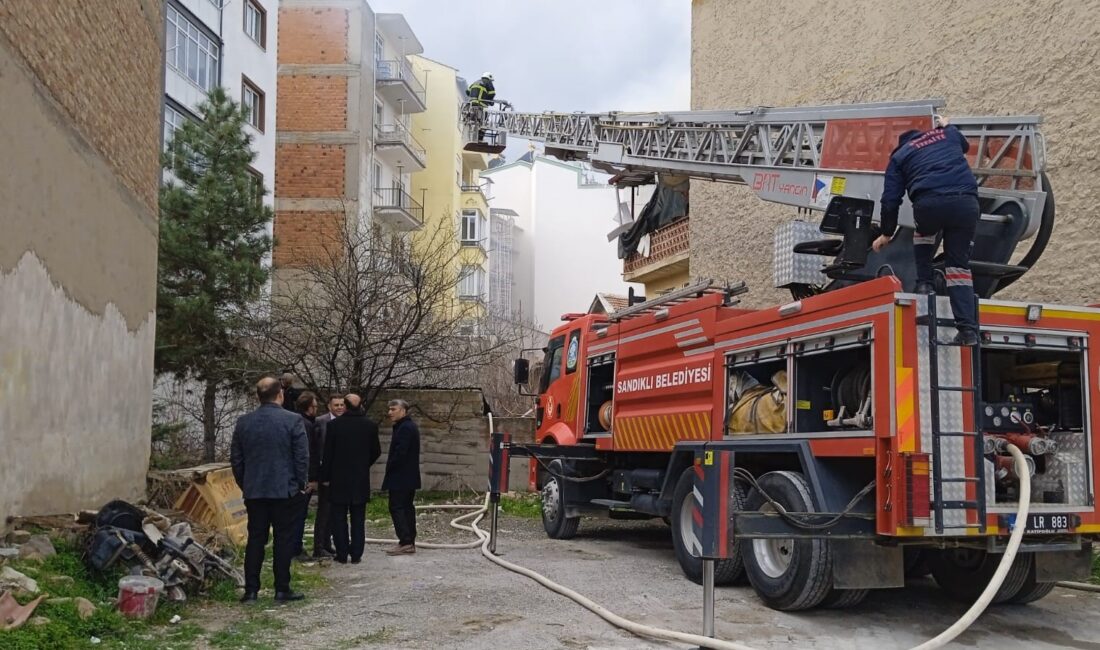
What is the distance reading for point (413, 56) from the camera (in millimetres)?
44125

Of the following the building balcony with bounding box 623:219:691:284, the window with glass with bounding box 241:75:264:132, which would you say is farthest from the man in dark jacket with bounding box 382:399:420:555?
the window with glass with bounding box 241:75:264:132

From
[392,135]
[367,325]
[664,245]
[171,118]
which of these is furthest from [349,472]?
[392,135]

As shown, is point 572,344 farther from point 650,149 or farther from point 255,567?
point 255,567

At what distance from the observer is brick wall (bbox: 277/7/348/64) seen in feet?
112

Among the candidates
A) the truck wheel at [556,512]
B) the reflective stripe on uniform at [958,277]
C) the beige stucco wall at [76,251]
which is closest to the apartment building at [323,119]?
the beige stucco wall at [76,251]

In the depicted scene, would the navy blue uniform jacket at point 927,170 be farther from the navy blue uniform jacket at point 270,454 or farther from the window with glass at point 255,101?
the window with glass at point 255,101

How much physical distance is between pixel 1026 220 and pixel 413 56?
129 ft

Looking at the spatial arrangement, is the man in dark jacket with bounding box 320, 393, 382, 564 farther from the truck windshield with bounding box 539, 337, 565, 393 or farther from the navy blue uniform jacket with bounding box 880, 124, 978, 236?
the navy blue uniform jacket with bounding box 880, 124, 978, 236

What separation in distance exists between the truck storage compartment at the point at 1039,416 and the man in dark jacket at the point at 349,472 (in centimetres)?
589

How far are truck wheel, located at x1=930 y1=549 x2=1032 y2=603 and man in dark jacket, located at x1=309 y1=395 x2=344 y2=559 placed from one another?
5.91 meters

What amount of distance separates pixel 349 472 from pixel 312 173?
25.3m

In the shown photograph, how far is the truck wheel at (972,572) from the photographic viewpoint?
7574 mm

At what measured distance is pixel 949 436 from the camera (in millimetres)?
6543

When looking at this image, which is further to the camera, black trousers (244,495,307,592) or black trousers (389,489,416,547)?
black trousers (389,489,416,547)
